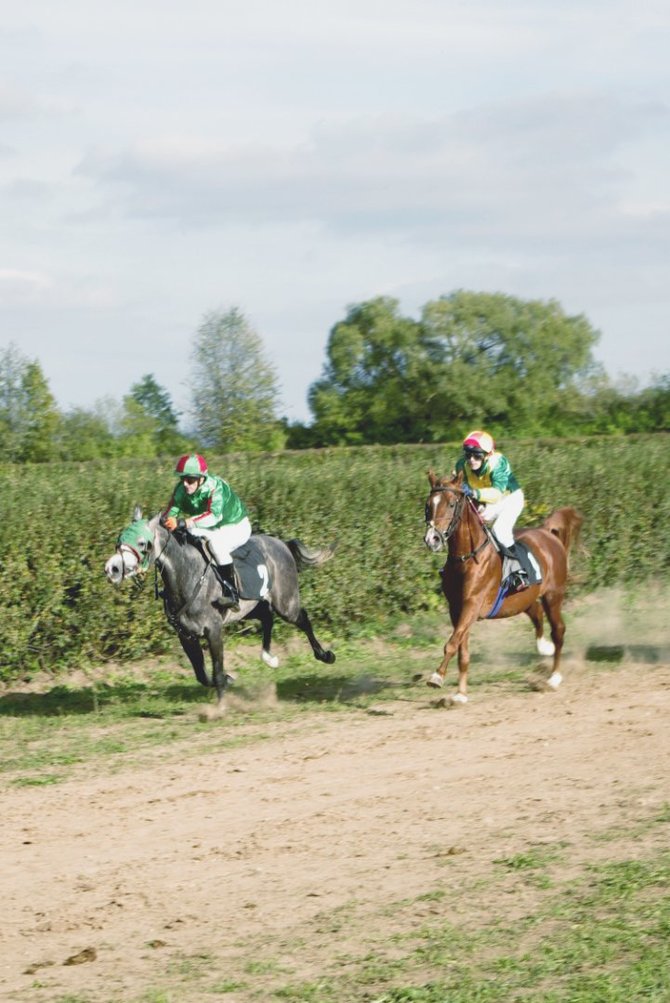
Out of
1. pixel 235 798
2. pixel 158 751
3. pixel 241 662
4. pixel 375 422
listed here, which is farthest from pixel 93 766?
pixel 375 422

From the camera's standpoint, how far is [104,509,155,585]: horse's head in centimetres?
1073

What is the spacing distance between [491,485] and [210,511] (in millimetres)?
2558

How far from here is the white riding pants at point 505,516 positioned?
1227 centimetres

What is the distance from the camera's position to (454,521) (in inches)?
452

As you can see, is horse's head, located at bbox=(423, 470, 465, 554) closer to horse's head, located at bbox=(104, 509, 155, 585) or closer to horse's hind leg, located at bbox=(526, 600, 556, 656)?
horse's hind leg, located at bbox=(526, 600, 556, 656)

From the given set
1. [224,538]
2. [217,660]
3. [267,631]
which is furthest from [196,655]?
[267,631]

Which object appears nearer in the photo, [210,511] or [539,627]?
[210,511]

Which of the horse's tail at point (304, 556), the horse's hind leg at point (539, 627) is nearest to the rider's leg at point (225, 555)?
the horse's tail at point (304, 556)

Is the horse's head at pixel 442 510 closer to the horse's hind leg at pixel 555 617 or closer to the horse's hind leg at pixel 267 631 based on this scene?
the horse's hind leg at pixel 555 617

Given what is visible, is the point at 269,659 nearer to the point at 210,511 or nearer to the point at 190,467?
the point at 210,511

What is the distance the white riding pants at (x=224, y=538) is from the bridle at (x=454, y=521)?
1907 millimetres

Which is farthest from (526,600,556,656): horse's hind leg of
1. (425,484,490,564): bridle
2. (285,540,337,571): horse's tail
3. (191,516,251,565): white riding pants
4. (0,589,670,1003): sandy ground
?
(191,516,251,565): white riding pants

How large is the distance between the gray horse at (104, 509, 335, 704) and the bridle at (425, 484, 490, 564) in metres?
1.83

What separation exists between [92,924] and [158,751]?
13.0 feet
